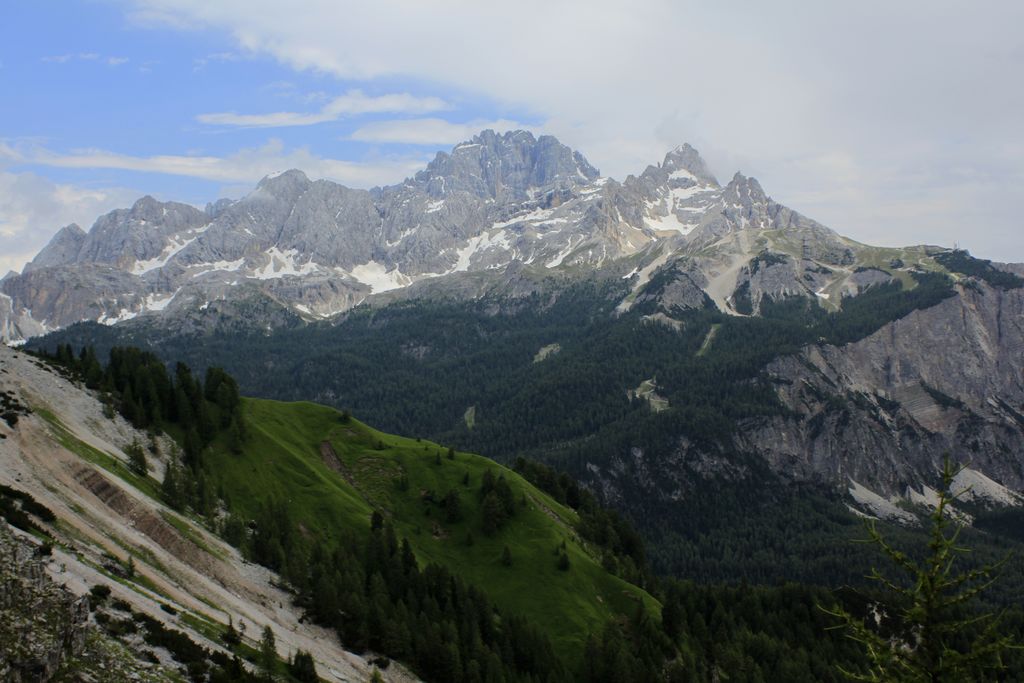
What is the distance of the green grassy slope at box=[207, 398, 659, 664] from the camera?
120 m

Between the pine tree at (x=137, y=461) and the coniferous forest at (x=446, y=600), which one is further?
the pine tree at (x=137, y=461)

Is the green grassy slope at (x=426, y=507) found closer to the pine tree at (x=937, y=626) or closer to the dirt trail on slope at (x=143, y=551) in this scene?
the dirt trail on slope at (x=143, y=551)

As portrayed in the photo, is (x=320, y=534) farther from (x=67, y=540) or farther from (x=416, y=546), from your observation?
(x=67, y=540)

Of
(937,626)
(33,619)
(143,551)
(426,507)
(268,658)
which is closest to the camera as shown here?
(937,626)

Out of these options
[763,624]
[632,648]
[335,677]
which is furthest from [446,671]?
[763,624]

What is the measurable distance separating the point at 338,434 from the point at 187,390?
36.4 m

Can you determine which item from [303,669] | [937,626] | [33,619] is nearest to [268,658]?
[303,669]

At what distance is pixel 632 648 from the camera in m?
118

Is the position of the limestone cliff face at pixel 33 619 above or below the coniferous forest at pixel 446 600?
above

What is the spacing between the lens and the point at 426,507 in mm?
143375

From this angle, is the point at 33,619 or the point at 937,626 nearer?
the point at 937,626

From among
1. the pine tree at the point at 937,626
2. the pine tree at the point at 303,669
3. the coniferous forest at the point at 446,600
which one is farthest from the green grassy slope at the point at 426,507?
the pine tree at the point at 937,626

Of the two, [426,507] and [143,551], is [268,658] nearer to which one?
[143,551]

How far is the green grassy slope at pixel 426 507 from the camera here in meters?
120
